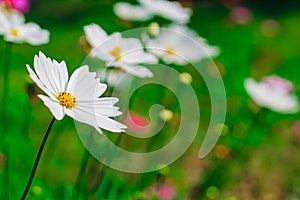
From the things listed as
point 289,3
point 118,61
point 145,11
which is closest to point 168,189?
point 145,11

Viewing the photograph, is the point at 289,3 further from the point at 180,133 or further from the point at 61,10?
the point at 180,133

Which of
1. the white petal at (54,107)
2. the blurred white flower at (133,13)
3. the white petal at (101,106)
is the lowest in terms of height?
the blurred white flower at (133,13)

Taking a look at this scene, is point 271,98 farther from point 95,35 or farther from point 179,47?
point 95,35

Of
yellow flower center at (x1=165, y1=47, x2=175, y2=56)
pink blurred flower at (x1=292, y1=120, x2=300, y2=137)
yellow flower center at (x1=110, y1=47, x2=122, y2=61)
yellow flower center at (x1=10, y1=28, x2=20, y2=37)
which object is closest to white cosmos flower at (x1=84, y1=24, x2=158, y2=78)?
yellow flower center at (x1=110, y1=47, x2=122, y2=61)

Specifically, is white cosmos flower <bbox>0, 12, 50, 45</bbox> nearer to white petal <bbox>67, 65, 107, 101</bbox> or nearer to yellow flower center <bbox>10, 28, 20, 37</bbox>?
yellow flower center <bbox>10, 28, 20, 37</bbox>

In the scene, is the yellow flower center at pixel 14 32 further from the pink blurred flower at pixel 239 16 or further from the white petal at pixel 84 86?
the pink blurred flower at pixel 239 16

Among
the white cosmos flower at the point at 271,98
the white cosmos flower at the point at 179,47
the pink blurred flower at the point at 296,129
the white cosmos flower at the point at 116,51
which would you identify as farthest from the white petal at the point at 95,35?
the pink blurred flower at the point at 296,129
